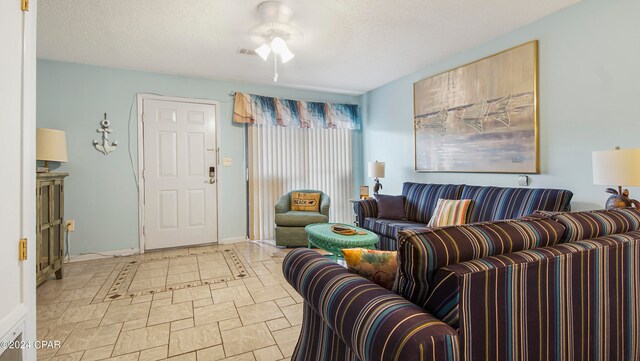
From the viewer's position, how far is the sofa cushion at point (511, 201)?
2.52 meters

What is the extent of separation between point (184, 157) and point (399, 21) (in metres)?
3.17

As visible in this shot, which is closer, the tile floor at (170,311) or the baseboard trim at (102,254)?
the tile floor at (170,311)

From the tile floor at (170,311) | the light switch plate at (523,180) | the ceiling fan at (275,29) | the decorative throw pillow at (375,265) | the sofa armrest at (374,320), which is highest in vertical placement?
the ceiling fan at (275,29)

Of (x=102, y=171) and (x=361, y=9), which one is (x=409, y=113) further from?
(x=102, y=171)

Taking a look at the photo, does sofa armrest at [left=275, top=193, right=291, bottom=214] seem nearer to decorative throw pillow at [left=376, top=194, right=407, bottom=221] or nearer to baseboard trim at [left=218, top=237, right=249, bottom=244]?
baseboard trim at [left=218, top=237, right=249, bottom=244]

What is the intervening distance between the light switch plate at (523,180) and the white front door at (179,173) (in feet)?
12.3

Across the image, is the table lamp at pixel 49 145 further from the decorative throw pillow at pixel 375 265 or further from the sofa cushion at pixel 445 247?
the sofa cushion at pixel 445 247

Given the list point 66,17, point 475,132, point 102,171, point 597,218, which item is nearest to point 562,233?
point 597,218

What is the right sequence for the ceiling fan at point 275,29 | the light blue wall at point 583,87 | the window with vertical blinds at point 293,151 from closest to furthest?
the light blue wall at point 583,87 → the ceiling fan at point 275,29 → the window with vertical blinds at point 293,151

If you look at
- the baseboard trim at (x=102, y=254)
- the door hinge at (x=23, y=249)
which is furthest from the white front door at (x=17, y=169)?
the baseboard trim at (x=102, y=254)

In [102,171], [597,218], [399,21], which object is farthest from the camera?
[102,171]

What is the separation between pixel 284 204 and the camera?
4.49 metres

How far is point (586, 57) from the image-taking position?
2.55 metres

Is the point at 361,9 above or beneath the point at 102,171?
above
